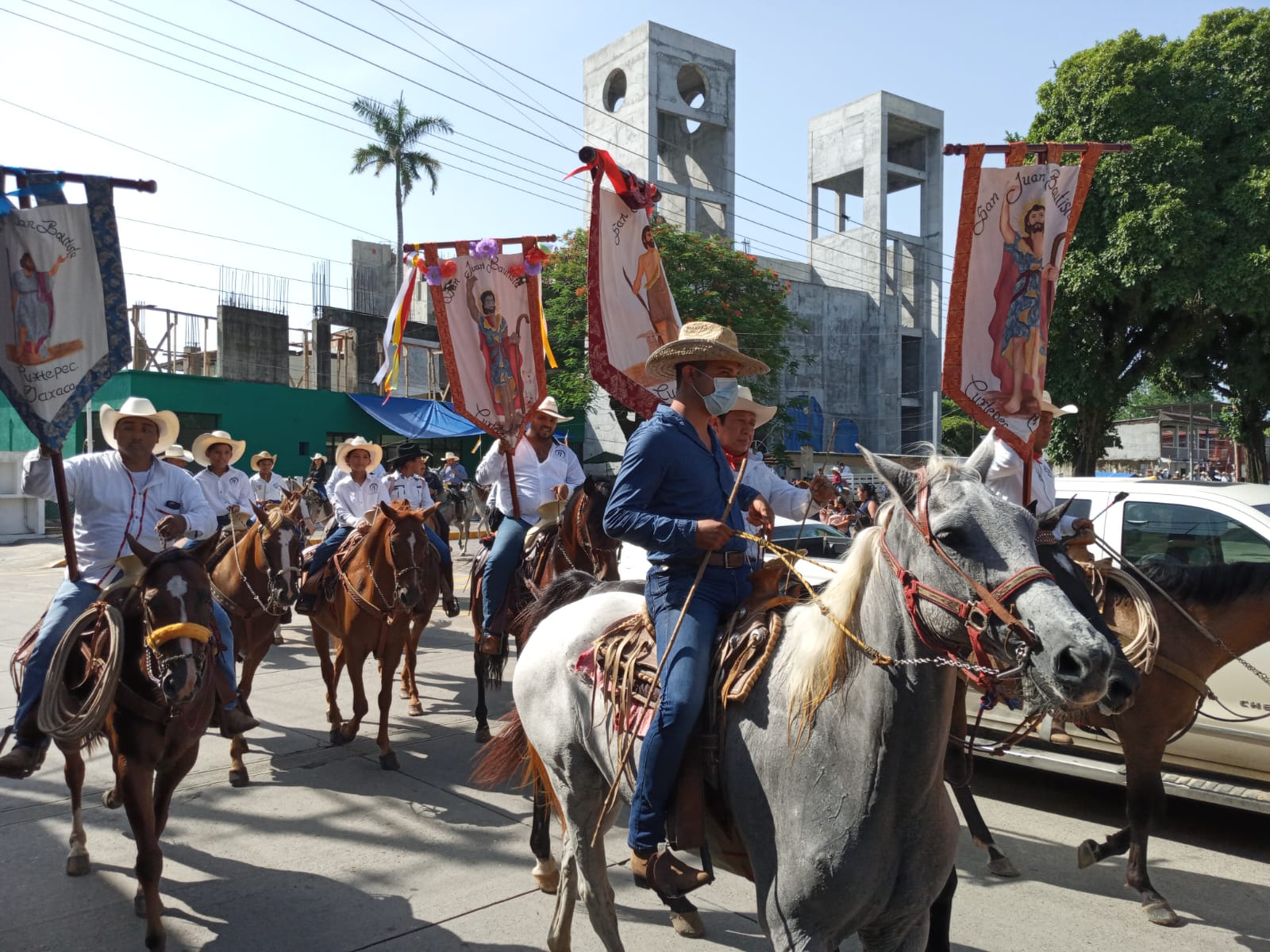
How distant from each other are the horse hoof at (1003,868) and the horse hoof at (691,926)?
5.81ft

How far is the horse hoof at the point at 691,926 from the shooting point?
165 inches

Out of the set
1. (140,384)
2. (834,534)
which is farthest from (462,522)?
(834,534)

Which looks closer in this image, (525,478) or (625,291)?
(625,291)

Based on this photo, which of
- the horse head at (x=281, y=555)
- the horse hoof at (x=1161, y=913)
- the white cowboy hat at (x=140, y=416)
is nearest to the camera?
the horse hoof at (x=1161, y=913)

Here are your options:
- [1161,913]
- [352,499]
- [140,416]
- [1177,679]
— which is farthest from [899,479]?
[352,499]

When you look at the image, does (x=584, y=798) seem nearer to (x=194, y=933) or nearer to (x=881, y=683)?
(x=881, y=683)

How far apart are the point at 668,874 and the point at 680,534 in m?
1.14

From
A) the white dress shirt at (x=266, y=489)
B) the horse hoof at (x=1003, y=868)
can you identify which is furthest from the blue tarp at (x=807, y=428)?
the horse hoof at (x=1003, y=868)

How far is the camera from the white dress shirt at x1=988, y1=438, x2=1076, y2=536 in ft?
15.8

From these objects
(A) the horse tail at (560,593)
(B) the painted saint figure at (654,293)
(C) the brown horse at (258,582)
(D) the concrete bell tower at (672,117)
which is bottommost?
(C) the brown horse at (258,582)

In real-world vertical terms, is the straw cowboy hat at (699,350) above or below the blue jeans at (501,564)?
above

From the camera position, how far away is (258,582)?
7.33 meters

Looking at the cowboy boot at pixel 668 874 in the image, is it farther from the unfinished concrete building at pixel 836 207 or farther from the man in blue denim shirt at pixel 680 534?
the unfinished concrete building at pixel 836 207

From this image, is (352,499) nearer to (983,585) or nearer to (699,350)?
(699,350)
